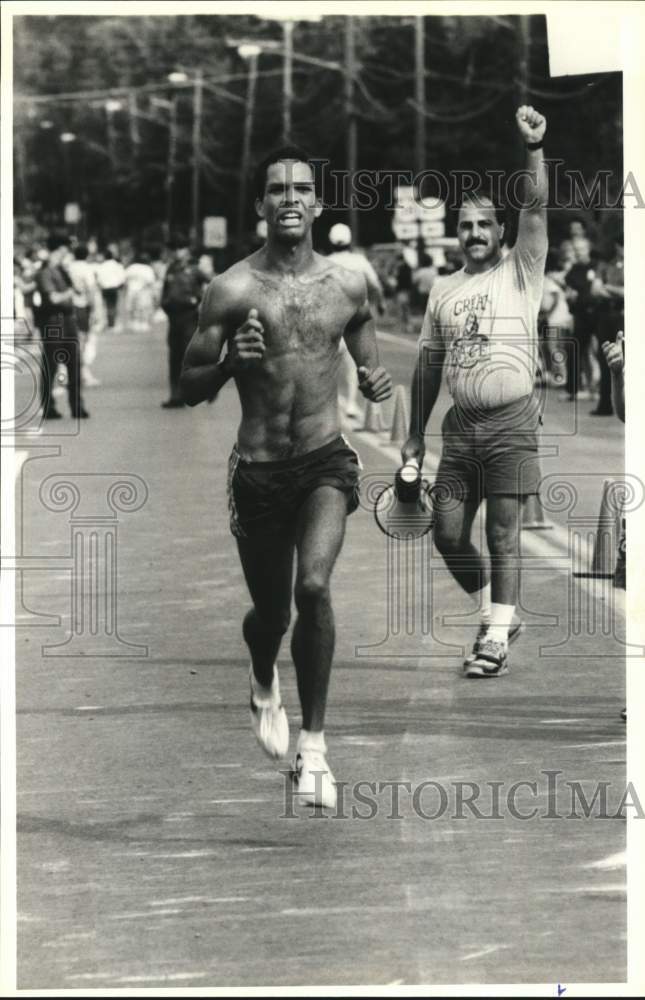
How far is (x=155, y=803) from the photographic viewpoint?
27.4ft

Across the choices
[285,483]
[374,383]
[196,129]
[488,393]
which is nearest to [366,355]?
[374,383]

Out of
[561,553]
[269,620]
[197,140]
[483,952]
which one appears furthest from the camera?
[197,140]

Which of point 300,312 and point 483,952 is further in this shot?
point 300,312

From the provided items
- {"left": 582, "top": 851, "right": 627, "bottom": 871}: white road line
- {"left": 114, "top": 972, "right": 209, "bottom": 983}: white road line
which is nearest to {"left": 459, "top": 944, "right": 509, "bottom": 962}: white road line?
{"left": 114, "top": 972, "right": 209, "bottom": 983}: white road line

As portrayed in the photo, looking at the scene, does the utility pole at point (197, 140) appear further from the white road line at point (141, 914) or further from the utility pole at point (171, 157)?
the white road line at point (141, 914)

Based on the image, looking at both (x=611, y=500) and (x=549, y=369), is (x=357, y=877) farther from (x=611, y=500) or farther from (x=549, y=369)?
(x=549, y=369)

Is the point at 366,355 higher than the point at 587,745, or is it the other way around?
the point at 366,355

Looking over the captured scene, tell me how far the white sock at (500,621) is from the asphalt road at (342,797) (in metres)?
0.19

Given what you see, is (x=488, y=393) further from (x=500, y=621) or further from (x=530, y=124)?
(x=530, y=124)

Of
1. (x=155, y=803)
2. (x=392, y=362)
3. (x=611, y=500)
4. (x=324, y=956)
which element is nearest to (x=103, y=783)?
(x=155, y=803)

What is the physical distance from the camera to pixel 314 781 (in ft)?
26.0

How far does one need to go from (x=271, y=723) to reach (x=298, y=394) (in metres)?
1.28

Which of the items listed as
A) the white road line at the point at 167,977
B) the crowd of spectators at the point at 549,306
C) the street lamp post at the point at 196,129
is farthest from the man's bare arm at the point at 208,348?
the street lamp post at the point at 196,129

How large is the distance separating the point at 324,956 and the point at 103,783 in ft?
7.54
